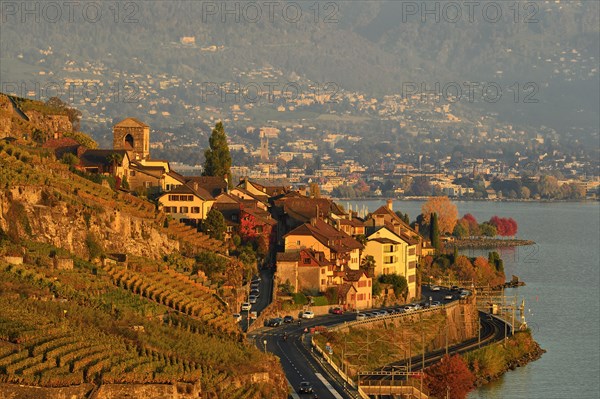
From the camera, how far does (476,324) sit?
62375 mm

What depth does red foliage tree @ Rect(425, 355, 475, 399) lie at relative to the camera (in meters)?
47.6

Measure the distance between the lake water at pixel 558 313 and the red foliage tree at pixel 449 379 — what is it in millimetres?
1795

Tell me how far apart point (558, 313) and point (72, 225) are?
34.6 m

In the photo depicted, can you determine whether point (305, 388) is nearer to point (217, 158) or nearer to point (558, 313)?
point (217, 158)

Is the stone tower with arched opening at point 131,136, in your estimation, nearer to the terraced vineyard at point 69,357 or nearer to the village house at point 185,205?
the village house at point 185,205

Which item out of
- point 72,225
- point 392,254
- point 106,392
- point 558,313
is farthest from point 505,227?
point 106,392

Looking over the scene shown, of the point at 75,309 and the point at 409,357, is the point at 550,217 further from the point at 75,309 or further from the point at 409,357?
the point at 75,309

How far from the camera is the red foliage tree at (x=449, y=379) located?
1874 inches

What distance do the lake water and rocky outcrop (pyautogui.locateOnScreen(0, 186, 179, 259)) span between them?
1058 centimetres

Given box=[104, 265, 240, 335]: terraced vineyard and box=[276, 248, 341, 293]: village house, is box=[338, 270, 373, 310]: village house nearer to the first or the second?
box=[276, 248, 341, 293]: village house

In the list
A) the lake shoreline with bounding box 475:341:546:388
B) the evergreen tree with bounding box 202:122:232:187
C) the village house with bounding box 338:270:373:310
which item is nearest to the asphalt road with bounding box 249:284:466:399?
the village house with bounding box 338:270:373:310

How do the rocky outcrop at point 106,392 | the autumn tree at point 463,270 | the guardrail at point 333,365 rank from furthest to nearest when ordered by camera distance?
the autumn tree at point 463,270 → the guardrail at point 333,365 → the rocky outcrop at point 106,392

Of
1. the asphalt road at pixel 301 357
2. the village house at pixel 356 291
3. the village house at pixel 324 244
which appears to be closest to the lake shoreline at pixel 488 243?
the village house at pixel 324 244

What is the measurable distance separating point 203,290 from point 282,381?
1009 centimetres
